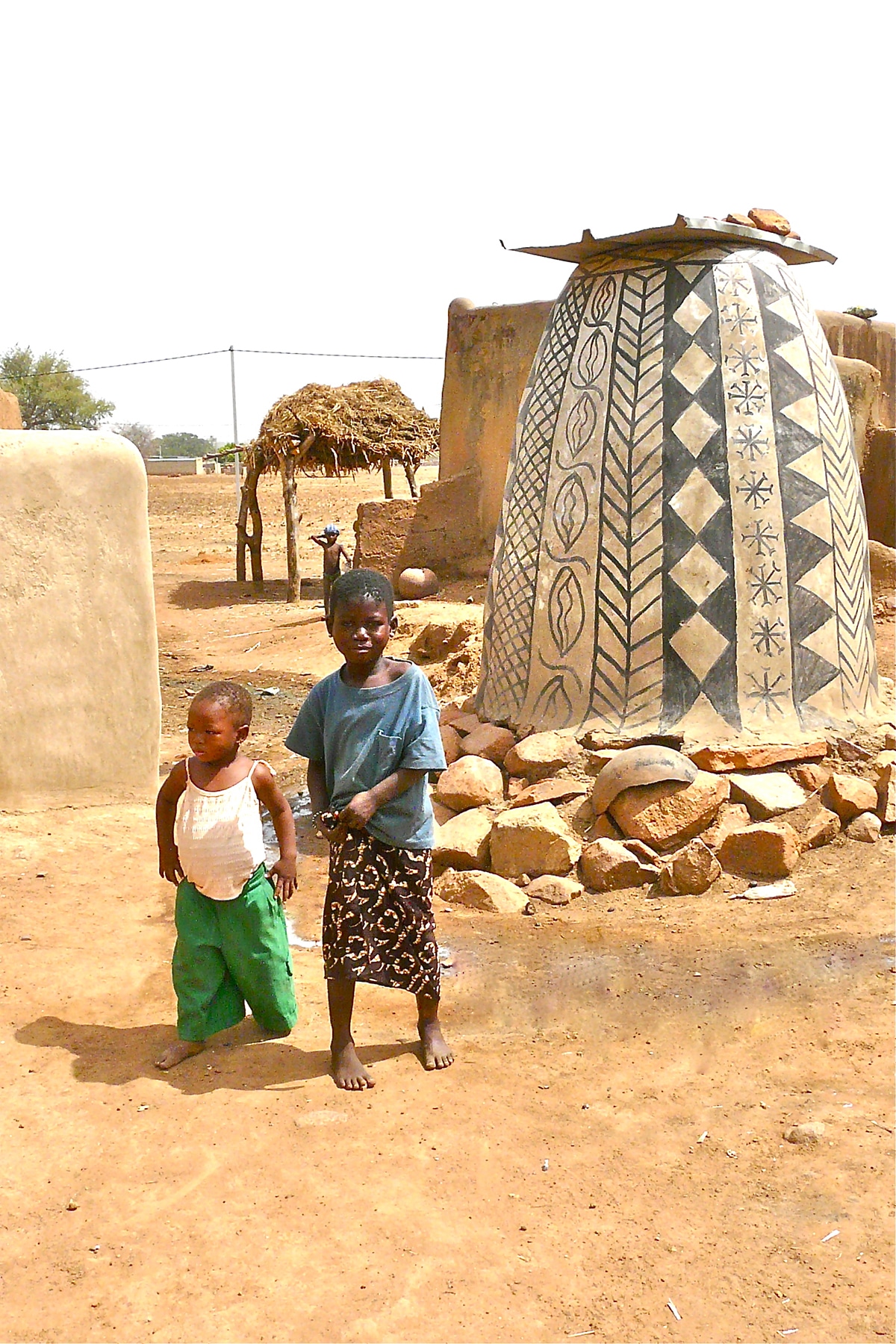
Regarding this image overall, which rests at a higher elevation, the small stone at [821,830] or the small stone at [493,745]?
the small stone at [493,745]

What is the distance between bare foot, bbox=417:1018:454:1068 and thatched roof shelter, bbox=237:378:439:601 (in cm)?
1176

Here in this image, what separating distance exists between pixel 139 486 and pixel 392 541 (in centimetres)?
741

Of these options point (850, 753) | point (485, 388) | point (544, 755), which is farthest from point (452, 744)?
point (485, 388)

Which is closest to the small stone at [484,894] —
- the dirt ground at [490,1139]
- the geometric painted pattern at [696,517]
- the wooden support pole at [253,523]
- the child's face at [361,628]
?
the dirt ground at [490,1139]

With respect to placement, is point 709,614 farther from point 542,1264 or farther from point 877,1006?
point 542,1264

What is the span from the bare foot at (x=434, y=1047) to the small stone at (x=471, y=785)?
1.87m

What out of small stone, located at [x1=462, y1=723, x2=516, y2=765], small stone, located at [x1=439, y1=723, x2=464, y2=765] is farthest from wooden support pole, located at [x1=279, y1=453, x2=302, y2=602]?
small stone, located at [x1=462, y1=723, x2=516, y2=765]

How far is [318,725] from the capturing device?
3057mm

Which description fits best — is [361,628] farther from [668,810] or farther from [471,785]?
[471,785]

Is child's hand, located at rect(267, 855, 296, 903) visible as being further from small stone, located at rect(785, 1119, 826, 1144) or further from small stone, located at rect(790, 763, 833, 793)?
small stone, located at rect(790, 763, 833, 793)

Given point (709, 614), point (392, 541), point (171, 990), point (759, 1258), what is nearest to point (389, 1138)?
point (759, 1258)

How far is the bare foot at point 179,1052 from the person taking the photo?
3.03 meters

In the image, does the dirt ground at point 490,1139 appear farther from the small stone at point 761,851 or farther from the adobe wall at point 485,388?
the adobe wall at point 485,388

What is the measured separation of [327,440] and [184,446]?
4690 centimetres
